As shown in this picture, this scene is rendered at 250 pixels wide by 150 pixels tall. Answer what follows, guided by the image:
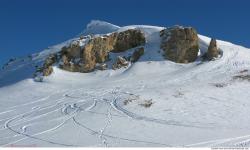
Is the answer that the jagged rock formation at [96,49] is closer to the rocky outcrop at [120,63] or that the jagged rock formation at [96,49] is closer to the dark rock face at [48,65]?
the dark rock face at [48,65]

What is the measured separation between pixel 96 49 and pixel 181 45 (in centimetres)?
981

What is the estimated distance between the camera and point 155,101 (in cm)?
3534

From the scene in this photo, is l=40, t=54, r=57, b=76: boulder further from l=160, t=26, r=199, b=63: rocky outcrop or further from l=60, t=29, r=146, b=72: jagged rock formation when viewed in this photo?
l=160, t=26, r=199, b=63: rocky outcrop

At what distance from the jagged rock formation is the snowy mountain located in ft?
3.03

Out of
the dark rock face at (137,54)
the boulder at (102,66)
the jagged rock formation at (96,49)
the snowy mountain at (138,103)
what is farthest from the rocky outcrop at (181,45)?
the boulder at (102,66)

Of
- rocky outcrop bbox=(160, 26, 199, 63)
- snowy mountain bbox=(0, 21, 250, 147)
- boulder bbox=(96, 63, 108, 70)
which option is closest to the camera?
snowy mountain bbox=(0, 21, 250, 147)

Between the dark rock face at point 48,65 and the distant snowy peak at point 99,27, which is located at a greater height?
the distant snowy peak at point 99,27

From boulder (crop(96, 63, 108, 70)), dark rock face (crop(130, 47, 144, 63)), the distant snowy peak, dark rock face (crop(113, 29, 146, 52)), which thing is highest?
the distant snowy peak

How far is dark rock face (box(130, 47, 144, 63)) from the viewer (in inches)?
2082

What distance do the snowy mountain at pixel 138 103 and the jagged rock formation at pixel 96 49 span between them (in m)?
0.92

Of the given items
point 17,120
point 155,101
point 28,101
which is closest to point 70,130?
point 17,120

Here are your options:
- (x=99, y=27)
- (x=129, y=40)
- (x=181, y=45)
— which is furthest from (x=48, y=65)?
(x=99, y=27)

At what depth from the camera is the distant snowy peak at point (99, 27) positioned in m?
67.1

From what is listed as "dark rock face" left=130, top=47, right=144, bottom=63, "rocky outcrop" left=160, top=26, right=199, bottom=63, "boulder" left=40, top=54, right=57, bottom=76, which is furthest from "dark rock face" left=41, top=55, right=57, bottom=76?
"rocky outcrop" left=160, top=26, right=199, bottom=63
